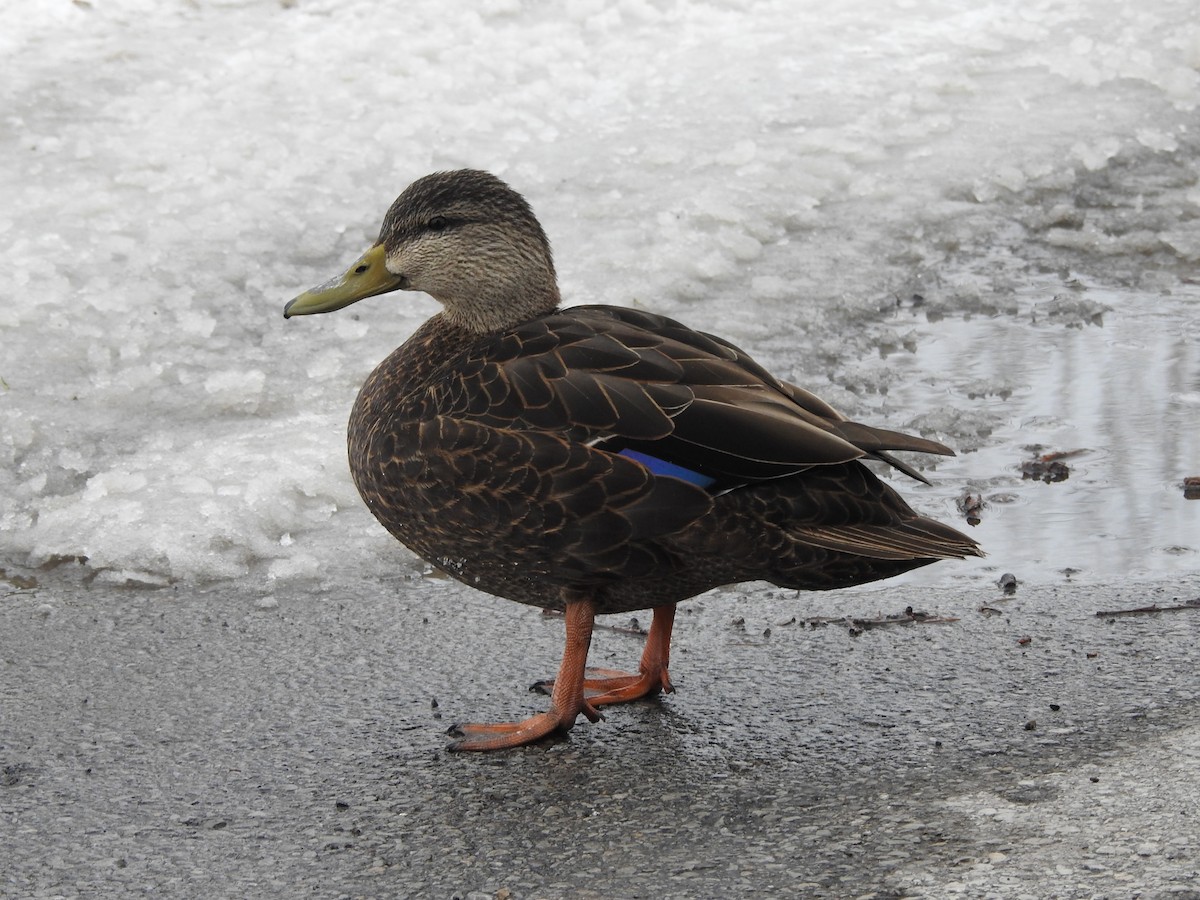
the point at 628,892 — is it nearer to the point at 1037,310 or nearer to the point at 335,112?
the point at 1037,310

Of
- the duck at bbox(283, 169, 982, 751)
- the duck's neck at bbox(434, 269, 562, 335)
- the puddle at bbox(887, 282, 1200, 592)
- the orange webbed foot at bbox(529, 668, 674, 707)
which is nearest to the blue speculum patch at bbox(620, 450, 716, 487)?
the duck at bbox(283, 169, 982, 751)

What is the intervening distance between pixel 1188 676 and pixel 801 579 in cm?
90

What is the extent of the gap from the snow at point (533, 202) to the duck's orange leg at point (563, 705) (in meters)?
0.93

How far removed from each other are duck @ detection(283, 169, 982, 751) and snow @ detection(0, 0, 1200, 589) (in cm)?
88

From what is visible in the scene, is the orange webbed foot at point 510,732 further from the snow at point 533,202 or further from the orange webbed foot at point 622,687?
the snow at point 533,202

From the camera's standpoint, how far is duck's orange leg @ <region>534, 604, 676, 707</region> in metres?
3.48

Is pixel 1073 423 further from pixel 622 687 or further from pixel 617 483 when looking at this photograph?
pixel 617 483

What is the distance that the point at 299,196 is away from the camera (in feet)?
21.1

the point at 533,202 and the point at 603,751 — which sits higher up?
the point at 533,202

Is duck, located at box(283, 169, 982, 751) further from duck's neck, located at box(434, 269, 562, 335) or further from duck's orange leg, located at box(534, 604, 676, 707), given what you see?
duck's neck, located at box(434, 269, 562, 335)

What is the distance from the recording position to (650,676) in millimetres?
3488

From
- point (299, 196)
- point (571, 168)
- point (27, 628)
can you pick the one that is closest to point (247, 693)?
point (27, 628)

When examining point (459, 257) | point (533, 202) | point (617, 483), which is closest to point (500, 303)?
point (459, 257)

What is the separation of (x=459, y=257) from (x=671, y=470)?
0.89m
